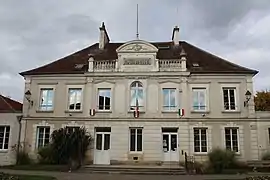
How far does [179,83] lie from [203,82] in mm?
1635

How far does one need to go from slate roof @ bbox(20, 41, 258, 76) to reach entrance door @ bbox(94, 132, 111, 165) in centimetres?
478

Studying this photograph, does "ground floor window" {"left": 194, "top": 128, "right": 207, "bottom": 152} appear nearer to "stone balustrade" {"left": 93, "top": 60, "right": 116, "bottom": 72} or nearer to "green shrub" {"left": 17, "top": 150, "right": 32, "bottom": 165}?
"stone balustrade" {"left": 93, "top": 60, "right": 116, "bottom": 72}

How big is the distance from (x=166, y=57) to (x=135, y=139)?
6.62 m

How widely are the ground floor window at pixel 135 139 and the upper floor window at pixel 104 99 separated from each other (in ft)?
7.79

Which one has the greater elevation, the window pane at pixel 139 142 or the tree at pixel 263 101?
the tree at pixel 263 101

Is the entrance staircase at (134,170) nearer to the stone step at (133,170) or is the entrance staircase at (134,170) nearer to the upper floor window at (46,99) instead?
the stone step at (133,170)

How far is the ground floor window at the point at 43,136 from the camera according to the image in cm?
2116

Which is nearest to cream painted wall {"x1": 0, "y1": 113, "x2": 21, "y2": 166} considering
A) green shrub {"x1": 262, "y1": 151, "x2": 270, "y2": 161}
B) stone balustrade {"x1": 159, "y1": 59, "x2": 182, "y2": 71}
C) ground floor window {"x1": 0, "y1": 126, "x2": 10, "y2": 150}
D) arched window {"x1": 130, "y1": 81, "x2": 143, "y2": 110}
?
ground floor window {"x1": 0, "y1": 126, "x2": 10, "y2": 150}

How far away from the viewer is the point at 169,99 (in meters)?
21.0

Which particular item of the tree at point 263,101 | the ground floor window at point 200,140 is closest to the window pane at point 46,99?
the ground floor window at point 200,140

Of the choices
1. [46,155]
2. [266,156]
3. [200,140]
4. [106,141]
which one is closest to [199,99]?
[200,140]

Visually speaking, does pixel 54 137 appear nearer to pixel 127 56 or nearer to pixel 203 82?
pixel 127 56

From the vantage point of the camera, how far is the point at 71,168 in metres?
17.6

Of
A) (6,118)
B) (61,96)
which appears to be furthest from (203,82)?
(6,118)
